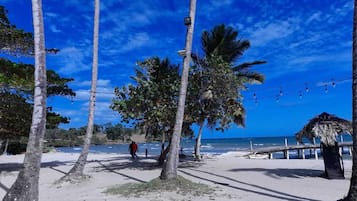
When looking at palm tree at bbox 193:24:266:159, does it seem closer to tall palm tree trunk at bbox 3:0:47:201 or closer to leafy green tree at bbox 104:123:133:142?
tall palm tree trunk at bbox 3:0:47:201

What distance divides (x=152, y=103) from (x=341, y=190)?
27.7ft

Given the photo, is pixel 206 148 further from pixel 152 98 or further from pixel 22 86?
pixel 22 86

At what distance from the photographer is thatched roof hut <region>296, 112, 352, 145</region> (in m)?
11.5

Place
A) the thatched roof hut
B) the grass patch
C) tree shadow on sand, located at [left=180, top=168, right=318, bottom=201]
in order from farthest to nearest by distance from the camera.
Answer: the thatched roof hut < the grass patch < tree shadow on sand, located at [left=180, top=168, right=318, bottom=201]

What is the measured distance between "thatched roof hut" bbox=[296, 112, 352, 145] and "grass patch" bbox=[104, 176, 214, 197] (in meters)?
4.54

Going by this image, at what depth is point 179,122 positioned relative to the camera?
415 inches

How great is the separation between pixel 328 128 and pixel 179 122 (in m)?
5.22

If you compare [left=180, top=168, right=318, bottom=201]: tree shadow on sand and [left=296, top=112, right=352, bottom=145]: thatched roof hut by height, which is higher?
[left=296, top=112, right=352, bottom=145]: thatched roof hut

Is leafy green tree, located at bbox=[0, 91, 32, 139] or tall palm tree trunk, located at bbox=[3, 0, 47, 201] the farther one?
leafy green tree, located at bbox=[0, 91, 32, 139]

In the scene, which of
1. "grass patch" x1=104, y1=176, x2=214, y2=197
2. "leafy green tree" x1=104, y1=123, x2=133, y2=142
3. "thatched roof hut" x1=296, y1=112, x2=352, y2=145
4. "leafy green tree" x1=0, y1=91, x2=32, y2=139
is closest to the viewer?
"grass patch" x1=104, y1=176, x2=214, y2=197

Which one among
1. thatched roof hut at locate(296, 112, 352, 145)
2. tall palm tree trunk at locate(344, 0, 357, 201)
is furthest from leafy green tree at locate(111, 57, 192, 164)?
tall palm tree trunk at locate(344, 0, 357, 201)

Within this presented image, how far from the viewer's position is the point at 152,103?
15.2m

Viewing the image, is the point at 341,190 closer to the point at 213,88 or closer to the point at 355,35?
the point at 355,35

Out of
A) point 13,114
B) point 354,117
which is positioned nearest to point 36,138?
point 354,117
